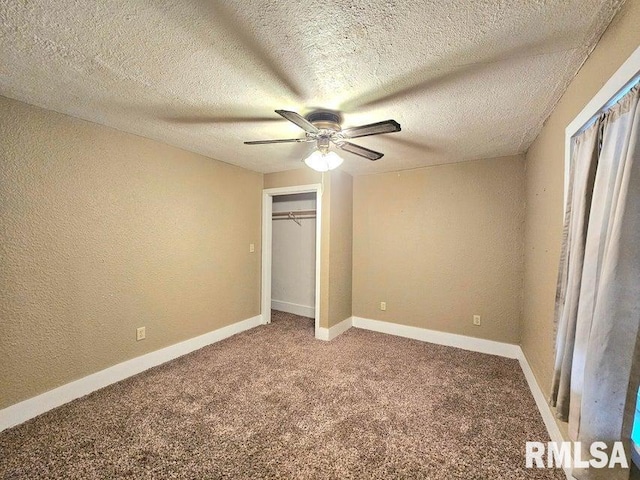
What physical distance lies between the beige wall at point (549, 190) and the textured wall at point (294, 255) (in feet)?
9.68

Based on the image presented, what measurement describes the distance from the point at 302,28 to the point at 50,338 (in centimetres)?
278

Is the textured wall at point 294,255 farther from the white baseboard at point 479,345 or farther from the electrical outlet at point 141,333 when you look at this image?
the electrical outlet at point 141,333

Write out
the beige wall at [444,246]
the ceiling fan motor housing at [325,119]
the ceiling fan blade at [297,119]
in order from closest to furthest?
the ceiling fan blade at [297,119], the ceiling fan motor housing at [325,119], the beige wall at [444,246]

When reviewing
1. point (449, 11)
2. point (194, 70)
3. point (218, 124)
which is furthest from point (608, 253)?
point (218, 124)

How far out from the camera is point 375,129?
5.68 ft

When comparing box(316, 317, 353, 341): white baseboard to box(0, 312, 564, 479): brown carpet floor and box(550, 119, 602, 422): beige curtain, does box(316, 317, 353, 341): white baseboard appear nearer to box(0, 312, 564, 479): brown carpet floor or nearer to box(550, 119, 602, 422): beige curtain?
box(0, 312, 564, 479): brown carpet floor

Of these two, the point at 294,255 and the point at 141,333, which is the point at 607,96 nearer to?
the point at 141,333

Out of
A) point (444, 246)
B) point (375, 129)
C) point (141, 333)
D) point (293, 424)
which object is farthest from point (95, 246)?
point (444, 246)

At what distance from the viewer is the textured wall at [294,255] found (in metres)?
4.66

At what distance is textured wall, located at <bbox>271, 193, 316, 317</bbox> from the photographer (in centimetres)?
466

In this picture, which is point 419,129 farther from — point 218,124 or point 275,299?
point 275,299

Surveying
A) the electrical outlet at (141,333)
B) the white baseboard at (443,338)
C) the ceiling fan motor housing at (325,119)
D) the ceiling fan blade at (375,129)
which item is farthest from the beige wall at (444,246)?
the electrical outlet at (141,333)

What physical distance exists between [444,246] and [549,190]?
146 cm

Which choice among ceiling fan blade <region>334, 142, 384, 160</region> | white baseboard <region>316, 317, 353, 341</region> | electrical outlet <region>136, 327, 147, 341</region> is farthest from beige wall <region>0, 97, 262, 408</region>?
ceiling fan blade <region>334, 142, 384, 160</region>
